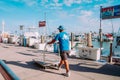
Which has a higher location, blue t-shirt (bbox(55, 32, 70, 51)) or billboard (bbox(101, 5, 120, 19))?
billboard (bbox(101, 5, 120, 19))

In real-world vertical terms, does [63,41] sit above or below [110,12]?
below

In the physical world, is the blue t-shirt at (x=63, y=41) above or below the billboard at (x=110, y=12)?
below

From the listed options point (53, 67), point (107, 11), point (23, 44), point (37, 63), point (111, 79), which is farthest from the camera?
point (23, 44)

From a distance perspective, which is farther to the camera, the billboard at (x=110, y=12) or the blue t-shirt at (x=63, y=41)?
the billboard at (x=110, y=12)

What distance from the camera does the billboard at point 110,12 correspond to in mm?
10084

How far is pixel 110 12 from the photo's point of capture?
419 inches

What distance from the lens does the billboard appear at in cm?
1008

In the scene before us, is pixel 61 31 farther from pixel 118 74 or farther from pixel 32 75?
pixel 118 74

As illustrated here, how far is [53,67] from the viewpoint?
7.91 m

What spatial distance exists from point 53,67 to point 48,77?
1309 millimetres

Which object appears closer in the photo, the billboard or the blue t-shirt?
the blue t-shirt

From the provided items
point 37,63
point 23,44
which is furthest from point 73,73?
point 23,44

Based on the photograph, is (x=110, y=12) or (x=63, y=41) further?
(x=110, y=12)

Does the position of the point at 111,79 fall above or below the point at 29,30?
below
